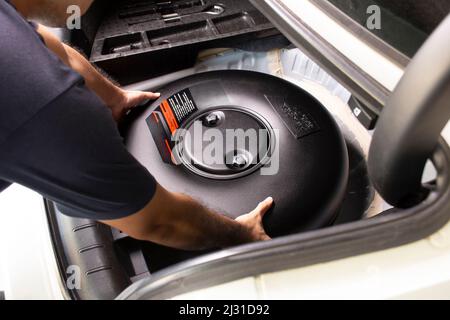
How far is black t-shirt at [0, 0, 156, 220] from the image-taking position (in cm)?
56

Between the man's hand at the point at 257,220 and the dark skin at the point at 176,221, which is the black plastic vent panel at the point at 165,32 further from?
the man's hand at the point at 257,220

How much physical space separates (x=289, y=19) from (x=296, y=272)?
64cm

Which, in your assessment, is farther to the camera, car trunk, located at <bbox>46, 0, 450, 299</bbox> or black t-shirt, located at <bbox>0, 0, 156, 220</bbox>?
car trunk, located at <bbox>46, 0, 450, 299</bbox>

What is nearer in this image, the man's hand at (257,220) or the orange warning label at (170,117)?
the man's hand at (257,220)

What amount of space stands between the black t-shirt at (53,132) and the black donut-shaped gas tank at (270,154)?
1.48 ft

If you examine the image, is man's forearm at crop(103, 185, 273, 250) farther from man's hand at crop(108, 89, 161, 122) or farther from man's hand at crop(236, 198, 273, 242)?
man's hand at crop(108, 89, 161, 122)

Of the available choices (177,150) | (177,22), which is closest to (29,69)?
(177,150)

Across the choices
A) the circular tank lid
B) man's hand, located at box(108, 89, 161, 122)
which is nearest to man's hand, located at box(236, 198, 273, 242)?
the circular tank lid

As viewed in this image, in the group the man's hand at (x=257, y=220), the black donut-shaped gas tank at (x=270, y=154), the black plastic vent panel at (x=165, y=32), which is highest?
the black plastic vent panel at (x=165, y=32)

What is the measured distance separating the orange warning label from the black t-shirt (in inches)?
21.5

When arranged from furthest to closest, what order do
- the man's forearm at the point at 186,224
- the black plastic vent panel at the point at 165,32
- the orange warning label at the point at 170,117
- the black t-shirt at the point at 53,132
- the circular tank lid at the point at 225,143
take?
the black plastic vent panel at the point at 165,32 < the orange warning label at the point at 170,117 < the circular tank lid at the point at 225,143 < the man's forearm at the point at 186,224 < the black t-shirt at the point at 53,132

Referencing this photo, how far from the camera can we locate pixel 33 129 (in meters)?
0.57

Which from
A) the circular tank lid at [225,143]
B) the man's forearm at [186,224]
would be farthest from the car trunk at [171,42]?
the circular tank lid at [225,143]

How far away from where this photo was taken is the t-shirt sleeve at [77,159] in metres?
0.58
